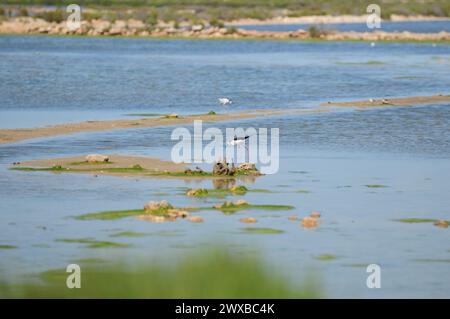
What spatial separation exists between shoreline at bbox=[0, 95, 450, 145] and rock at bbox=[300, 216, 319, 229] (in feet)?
35.7

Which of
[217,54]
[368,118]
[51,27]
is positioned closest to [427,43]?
[217,54]

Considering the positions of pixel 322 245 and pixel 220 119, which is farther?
pixel 220 119

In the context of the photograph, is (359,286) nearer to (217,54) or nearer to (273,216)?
(273,216)

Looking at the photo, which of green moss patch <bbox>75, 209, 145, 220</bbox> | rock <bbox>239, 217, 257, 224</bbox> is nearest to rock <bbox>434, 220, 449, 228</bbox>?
rock <bbox>239, 217, 257, 224</bbox>

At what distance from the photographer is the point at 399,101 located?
40.7 metres

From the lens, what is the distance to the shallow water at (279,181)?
16109 mm

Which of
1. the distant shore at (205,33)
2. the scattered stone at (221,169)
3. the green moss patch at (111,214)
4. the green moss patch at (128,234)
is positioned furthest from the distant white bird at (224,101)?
the distant shore at (205,33)

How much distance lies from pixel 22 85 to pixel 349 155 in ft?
71.1

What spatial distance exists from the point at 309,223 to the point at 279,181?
4012 mm

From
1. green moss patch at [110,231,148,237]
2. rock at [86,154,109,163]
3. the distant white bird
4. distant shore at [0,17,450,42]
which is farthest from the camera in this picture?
distant shore at [0,17,450,42]

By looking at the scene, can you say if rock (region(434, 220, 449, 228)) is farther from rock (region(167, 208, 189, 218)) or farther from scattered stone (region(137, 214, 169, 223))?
scattered stone (region(137, 214, 169, 223))

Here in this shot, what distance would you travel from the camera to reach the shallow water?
1611cm

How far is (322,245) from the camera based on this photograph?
16844 millimetres

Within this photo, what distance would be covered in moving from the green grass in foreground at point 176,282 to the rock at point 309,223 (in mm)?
2583
